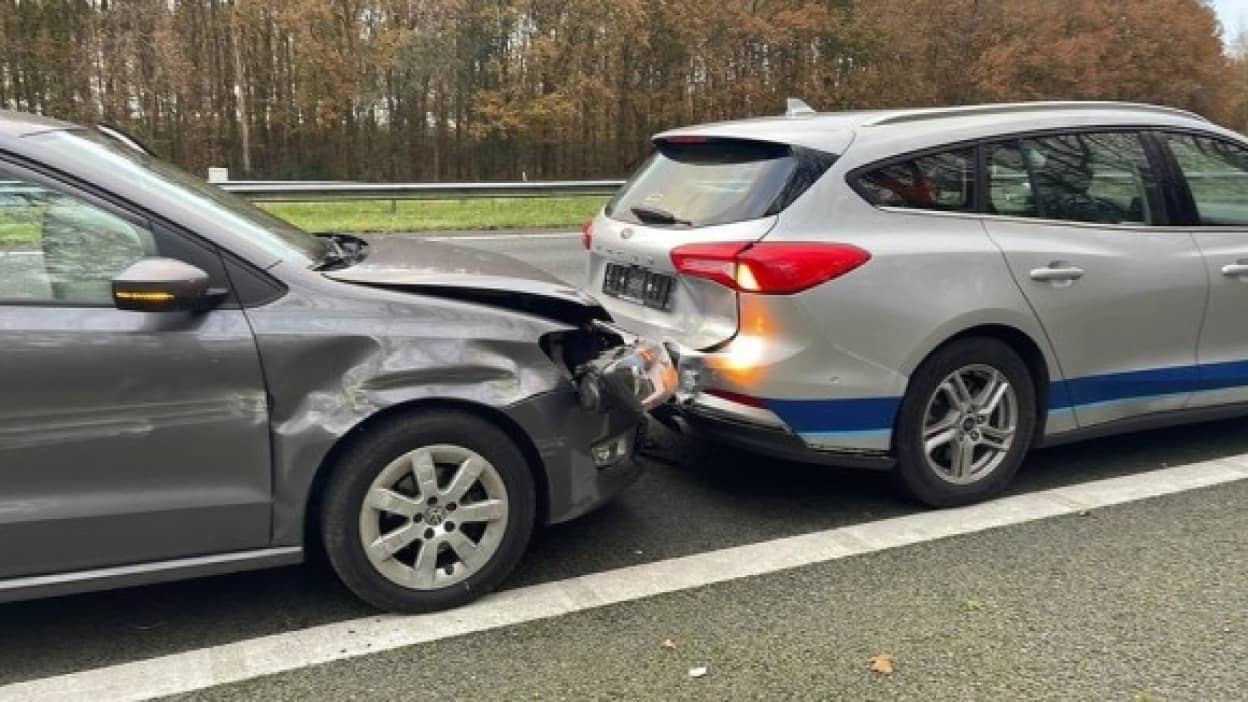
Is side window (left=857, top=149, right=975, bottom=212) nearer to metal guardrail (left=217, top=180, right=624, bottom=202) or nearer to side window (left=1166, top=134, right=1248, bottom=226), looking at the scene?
side window (left=1166, top=134, right=1248, bottom=226)

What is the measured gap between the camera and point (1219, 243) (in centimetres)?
461

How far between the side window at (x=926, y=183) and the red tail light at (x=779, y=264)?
31 centimetres

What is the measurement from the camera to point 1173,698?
111 inches

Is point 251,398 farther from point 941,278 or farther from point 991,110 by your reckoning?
point 991,110

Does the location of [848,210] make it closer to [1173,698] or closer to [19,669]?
[1173,698]

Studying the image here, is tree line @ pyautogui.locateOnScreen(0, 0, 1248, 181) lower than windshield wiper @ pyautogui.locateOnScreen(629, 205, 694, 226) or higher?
higher

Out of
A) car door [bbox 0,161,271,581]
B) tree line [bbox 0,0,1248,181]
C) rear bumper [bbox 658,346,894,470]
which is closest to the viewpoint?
car door [bbox 0,161,271,581]

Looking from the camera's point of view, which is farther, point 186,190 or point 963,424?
point 963,424

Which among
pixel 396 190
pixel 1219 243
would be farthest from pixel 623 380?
pixel 396 190

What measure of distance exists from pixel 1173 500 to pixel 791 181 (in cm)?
214

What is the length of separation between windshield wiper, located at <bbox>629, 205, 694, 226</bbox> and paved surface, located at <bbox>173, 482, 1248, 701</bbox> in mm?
1506

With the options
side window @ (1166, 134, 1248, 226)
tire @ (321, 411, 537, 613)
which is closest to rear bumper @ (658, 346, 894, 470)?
tire @ (321, 411, 537, 613)

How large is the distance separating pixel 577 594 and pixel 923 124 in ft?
7.80

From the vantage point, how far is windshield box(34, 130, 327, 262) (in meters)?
3.11
